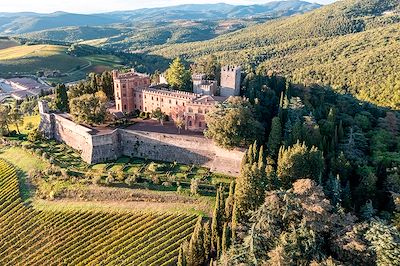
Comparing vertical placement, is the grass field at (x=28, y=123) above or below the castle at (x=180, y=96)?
below

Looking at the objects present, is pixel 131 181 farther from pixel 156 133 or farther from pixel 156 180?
pixel 156 133

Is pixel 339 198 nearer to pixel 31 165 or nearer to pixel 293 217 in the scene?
pixel 293 217

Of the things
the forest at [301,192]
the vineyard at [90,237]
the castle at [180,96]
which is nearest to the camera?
the forest at [301,192]

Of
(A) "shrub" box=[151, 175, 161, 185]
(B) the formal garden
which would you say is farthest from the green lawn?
(A) "shrub" box=[151, 175, 161, 185]

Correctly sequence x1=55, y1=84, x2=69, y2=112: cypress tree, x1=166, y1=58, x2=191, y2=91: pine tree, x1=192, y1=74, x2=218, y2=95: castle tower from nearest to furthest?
x1=192, y1=74, x2=218, y2=95: castle tower, x1=166, y1=58, x2=191, y2=91: pine tree, x1=55, y1=84, x2=69, y2=112: cypress tree

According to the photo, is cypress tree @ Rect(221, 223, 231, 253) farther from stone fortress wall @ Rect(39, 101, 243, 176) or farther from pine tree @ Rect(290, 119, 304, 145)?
pine tree @ Rect(290, 119, 304, 145)

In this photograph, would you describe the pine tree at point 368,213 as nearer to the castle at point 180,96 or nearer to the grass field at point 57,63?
the castle at point 180,96

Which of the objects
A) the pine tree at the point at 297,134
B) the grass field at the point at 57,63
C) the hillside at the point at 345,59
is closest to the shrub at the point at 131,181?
the pine tree at the point at 297,134
